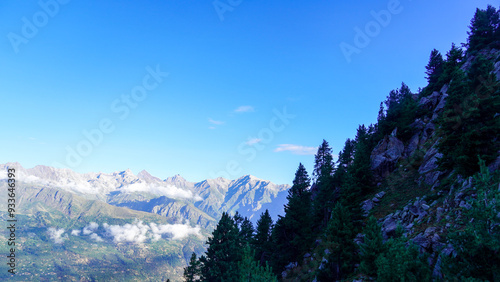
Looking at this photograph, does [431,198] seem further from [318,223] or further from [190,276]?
[190,276]

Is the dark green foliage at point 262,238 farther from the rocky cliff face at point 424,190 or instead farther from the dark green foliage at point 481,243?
the dark green foliage at point 481,243

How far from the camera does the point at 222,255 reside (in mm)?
38375

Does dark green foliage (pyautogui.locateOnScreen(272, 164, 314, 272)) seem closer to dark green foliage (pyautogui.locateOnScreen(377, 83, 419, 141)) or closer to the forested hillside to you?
the forested hillside

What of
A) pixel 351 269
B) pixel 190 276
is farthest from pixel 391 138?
pixel 190 276

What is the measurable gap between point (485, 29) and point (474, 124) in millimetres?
48706

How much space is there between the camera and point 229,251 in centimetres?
3969

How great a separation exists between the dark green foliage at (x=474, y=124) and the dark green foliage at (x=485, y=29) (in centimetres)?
3714

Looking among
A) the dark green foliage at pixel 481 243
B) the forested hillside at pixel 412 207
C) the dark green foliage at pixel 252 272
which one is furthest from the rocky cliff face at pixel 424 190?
the dark green foliage at pixel 252 272

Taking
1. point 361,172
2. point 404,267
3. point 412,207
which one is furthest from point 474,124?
point 361,172

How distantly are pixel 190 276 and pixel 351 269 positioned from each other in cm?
3170

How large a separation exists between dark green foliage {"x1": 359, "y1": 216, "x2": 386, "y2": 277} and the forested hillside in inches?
3.5

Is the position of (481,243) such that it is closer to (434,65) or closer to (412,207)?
(412,207)

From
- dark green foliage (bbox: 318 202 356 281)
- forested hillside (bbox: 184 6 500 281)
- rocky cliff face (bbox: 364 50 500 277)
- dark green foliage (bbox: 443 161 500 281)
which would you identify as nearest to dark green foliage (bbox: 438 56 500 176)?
forested hillside (bbox: 184 6 500 281)

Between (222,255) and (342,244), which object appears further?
(222,255)
